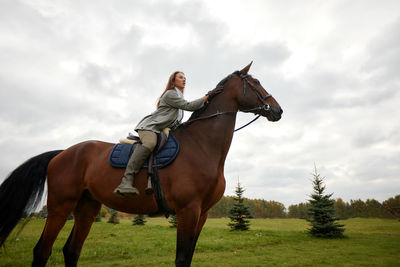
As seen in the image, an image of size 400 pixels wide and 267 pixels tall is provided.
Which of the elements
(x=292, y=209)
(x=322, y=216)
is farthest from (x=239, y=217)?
(x=292, y=209)

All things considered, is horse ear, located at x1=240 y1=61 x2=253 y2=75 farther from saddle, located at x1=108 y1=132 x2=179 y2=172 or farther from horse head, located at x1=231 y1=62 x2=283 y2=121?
saddle, located at x1=108 y1=132 x2=179 y2=172

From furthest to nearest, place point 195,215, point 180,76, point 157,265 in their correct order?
point 157,265 → point 180,76 → point 195,215

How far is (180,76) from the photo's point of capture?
14.1 feet

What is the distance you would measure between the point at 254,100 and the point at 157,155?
1.93m

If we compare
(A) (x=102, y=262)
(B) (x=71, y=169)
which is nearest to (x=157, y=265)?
(A) (x=102, y=262)

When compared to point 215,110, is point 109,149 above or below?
below

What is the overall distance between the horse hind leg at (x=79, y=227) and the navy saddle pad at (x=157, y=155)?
1.02 m

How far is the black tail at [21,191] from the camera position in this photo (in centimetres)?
394

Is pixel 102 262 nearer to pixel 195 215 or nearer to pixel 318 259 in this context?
pixel 195 215

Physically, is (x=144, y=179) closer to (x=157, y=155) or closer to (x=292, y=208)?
(x=157, y=155)

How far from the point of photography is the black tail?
155 inches

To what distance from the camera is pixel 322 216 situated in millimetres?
14836

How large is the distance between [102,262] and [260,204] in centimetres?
5734

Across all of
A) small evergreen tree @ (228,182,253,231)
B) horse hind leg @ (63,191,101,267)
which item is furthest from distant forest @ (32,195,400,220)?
horse hind leg @ (63,191,101,267)
